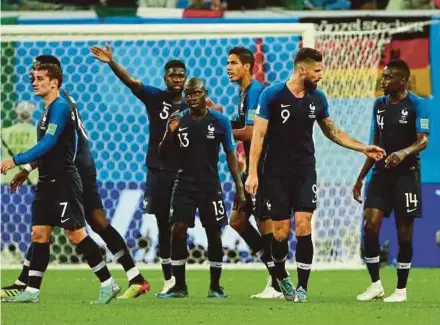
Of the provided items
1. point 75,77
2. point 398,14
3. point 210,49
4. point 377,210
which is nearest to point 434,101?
point 398,14

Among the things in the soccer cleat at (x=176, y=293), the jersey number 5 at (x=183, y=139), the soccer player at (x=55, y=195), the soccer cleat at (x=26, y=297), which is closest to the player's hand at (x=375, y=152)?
the jersey number 5 at (x=183, y=139)

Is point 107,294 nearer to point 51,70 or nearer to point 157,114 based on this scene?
point 51,70

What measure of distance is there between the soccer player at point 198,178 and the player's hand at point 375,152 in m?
1.28

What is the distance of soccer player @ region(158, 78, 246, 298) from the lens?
11180 mm

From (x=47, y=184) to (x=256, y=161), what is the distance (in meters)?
1.60

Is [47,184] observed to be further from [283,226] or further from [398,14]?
[398,14]

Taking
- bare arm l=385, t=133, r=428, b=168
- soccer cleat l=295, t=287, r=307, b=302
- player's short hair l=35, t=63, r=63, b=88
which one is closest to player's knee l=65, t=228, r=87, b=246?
player's short hair l=35, t=63, r=63, b=88

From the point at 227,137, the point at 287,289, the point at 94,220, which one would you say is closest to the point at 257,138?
the point at 227,137

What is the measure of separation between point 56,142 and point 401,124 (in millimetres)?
2778

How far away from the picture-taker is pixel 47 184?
10398 millimetres

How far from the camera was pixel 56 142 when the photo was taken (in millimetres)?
10312

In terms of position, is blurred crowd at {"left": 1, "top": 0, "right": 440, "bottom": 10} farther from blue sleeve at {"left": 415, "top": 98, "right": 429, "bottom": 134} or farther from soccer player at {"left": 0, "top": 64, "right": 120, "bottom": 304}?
soccer player at {"left": 0, "top": 64, "right": 120, "bottom": 304}

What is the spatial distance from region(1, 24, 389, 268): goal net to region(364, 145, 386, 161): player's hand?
5666mm

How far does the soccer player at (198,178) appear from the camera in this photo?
36.7 ft
